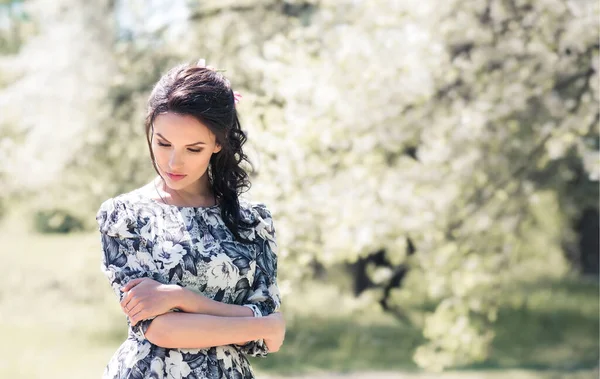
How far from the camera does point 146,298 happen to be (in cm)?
215

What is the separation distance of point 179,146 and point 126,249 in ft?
0.95

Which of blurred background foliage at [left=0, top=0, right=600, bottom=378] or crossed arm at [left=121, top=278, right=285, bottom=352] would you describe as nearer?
crossed arm at [left=121, top=278, right=285, bottom=352]

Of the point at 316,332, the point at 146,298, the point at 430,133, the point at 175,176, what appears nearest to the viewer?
the point at 146,298

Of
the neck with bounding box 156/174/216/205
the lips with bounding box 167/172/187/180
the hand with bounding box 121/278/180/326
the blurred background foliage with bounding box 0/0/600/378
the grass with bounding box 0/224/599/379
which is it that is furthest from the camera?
the grass with bounding box 0/224/599/379

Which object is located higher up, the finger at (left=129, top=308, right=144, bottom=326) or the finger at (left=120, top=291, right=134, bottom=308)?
the finger at (left=120, top=291, right=134, bottom=308)

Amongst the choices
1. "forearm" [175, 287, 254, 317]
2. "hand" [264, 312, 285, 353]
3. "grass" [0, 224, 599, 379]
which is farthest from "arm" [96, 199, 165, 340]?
"grass" [0, 224, 599, 379]

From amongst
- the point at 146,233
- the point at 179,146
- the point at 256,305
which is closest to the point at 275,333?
the point at 256,305

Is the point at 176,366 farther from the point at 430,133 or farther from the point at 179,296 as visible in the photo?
the point at 430,133

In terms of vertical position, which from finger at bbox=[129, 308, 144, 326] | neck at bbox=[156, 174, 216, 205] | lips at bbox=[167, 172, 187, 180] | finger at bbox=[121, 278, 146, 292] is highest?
neck at bbox=[156, 174, 216, 205]

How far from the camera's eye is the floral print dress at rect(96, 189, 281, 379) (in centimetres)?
221

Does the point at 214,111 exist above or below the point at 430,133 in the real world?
below

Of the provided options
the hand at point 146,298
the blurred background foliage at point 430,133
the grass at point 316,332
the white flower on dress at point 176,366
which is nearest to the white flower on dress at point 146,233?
the hand at point 146,298

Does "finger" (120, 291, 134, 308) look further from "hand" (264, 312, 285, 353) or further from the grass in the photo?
the grass

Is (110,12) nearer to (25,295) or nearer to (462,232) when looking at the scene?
(462,232)
